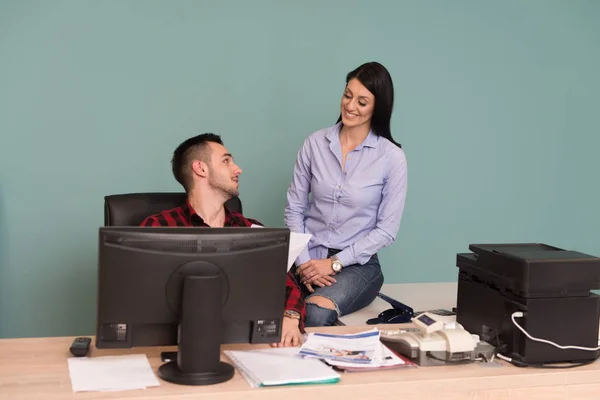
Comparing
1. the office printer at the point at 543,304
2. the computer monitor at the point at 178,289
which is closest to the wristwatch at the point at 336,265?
the office printer at the point at 543,304

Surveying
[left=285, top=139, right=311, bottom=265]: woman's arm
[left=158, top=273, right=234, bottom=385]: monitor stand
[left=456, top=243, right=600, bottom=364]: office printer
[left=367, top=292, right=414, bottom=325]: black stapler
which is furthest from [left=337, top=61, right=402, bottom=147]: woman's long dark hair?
[left=158, top=273, right=234, bottom=385]: monitor stand

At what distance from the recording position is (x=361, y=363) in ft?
6.32

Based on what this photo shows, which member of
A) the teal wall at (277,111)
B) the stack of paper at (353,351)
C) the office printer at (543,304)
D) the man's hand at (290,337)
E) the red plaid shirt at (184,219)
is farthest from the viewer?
the teal wall at (277,111)

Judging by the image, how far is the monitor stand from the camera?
1.78 m

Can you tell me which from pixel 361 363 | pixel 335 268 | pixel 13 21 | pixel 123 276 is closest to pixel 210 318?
pixel 123 276

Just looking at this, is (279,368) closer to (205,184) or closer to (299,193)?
(205,184)

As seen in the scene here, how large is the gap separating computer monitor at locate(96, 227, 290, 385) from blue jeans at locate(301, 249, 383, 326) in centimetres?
119

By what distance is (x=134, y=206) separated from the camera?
106 inches

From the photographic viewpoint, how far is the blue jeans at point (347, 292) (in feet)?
9.97

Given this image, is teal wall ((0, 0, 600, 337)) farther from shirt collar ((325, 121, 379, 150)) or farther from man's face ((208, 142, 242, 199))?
man's face ((208, 142, 242, 199))

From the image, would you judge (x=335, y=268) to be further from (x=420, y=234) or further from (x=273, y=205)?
(x=420, y=234)

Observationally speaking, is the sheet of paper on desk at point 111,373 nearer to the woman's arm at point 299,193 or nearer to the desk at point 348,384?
the desk at point 348,384

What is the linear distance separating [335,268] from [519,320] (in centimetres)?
130

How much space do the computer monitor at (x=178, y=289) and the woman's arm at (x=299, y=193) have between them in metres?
1.60
